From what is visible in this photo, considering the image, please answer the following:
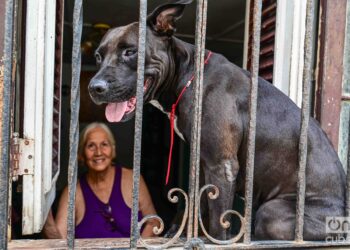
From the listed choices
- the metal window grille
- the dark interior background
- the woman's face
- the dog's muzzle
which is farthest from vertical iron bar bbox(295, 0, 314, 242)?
the dark interior background

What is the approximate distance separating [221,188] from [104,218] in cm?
135

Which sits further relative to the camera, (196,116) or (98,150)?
(98,150)

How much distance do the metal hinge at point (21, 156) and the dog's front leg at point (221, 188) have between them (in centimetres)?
74

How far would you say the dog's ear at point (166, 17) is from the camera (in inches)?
67.1

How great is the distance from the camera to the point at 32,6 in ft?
5.56

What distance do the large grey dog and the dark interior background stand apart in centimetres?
188

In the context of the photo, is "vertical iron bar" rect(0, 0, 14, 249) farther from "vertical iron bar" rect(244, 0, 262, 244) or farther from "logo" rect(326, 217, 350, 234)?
"logo" rect(326, 217, 350, 234)

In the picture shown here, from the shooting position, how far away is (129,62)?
5.64ft

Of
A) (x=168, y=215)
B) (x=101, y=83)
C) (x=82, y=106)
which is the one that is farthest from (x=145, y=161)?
(x=101, y=83)

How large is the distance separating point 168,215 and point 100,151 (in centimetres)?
258

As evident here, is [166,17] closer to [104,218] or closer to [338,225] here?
[338,225]

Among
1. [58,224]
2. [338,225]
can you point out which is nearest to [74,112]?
[338,225]

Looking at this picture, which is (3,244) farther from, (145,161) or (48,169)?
(145,161)

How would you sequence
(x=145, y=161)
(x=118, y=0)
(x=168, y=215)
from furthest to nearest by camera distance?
(x=145, y=161), (x=168, y=215), (x=118, y=0)
